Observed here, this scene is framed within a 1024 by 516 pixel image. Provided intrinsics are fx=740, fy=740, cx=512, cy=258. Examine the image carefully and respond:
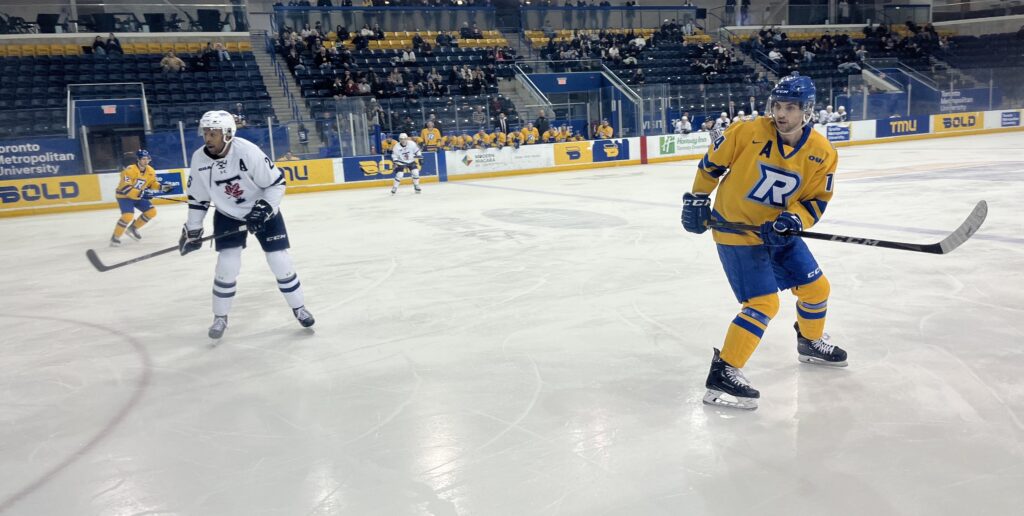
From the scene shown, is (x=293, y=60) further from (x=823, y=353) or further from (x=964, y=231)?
(x=964, y=231)

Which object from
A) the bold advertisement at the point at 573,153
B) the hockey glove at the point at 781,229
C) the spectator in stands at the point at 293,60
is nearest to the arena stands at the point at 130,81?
the spectator in stands at the point at 293,60

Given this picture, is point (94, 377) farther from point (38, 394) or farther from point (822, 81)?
point (822, 81)

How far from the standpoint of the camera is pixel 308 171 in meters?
15.9

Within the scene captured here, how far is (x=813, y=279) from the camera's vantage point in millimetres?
3486

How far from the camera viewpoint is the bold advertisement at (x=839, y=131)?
21.2 metres

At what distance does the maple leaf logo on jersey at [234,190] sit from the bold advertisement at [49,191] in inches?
452

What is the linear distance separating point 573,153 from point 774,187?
620 inches

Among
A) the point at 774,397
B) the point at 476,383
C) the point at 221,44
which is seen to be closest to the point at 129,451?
the point at 476,383

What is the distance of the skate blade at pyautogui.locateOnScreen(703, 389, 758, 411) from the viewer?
10.7 ft

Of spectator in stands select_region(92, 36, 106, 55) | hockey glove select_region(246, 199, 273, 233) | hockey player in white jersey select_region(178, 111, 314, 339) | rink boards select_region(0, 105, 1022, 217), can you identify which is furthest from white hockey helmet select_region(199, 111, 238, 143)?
spectator in stands select_region(92, 36, 106, 55)

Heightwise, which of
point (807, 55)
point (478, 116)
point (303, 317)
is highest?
point (807, 55)

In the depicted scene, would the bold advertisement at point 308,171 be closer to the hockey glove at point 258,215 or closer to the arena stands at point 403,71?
the arena stands at point 403,71

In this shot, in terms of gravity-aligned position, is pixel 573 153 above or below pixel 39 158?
below

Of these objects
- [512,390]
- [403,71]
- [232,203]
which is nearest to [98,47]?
[403,71]
